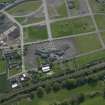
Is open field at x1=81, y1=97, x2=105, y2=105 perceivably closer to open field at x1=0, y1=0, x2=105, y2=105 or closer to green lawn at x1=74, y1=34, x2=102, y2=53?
open field at x1=0, y1=0, x2=105, y2=105

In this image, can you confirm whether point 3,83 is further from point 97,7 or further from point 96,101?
point 97,7

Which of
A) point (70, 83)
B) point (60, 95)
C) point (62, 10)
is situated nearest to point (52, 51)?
point (70, 83)

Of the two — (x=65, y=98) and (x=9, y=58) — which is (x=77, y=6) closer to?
(x=9, y=58)

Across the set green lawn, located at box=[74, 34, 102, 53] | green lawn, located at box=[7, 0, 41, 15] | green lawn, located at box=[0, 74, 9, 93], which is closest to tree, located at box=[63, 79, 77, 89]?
green lawn, located at box=[74, 34, 102, 53]

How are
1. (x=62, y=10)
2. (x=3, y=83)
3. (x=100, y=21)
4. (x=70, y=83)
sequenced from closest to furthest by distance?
(x=70, y=83), (x=3, y=83), (x=100, y=21), (x=62, y=10)

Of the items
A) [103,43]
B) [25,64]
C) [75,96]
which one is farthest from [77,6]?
[75,96]

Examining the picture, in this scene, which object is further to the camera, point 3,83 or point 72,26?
point 72,26
